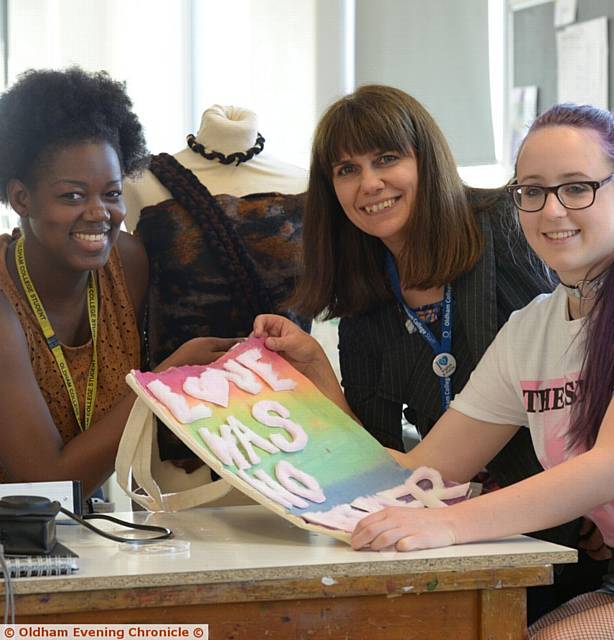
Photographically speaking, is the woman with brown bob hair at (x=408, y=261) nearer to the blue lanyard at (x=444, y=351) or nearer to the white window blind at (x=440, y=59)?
the blue lanyard at (x=444, y=351)

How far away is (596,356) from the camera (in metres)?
1.41

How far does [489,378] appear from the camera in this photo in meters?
1.58

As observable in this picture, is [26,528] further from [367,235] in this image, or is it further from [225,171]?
[225,171]

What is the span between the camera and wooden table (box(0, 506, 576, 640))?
108cm

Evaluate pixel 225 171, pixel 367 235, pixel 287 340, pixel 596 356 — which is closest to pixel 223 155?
pixel 225 171

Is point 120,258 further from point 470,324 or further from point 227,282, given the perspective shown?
point 470,324

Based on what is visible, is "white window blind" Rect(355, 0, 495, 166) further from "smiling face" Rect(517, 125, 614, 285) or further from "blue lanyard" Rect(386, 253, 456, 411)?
"smiling face" Rect(517, 125, 614, 285)

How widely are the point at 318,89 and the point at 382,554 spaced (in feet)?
8.68

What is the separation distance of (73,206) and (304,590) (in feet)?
3.12

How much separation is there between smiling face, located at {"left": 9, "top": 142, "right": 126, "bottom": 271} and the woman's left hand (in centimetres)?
84

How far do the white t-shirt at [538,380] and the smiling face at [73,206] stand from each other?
2.24 feet

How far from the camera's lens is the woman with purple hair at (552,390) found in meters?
1.25

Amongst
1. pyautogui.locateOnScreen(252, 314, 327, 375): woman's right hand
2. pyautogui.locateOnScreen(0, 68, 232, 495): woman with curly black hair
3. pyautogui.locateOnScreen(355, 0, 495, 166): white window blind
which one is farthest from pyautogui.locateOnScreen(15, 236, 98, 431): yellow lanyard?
pyautogui.locateOnScreen(355, 0, 495, 166): white window blind

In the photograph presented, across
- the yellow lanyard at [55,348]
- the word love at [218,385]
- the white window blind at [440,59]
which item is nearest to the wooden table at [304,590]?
the word love at [218,385]
